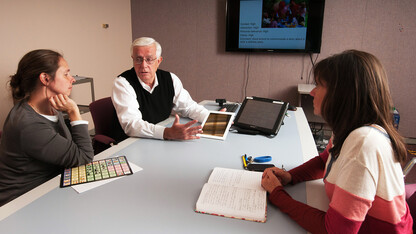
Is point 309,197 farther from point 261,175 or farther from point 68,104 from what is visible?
point 68,104

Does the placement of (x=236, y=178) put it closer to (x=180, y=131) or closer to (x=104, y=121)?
(x=180, y=131)

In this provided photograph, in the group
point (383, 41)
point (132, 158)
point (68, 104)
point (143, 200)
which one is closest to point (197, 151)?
point (132, 158)

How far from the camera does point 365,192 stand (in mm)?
703

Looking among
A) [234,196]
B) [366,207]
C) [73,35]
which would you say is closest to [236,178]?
[234,196]

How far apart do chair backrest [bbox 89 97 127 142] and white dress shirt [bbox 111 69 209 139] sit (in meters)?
0.20

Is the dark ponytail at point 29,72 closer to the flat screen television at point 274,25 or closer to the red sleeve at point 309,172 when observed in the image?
the red sleeve at point 309,172

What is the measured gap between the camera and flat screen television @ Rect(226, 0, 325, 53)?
3.58 meters

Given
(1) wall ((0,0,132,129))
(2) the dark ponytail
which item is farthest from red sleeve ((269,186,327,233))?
(1) wall ((0,0,132,129))

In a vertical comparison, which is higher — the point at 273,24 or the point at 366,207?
the point at 273,24

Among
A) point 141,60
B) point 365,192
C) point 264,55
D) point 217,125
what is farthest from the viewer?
point 264,55

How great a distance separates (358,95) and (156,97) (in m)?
1.52

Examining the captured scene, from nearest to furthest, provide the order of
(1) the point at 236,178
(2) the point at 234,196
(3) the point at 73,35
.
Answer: (2) the point at 234,196, (1) the point at 236,178, (3) the point at 73,35

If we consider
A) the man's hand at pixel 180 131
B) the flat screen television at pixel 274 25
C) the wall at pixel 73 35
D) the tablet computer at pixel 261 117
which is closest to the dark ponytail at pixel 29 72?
the man's hand at pixel 180 131

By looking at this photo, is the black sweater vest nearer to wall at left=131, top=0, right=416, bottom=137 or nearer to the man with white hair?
the man with white hair
